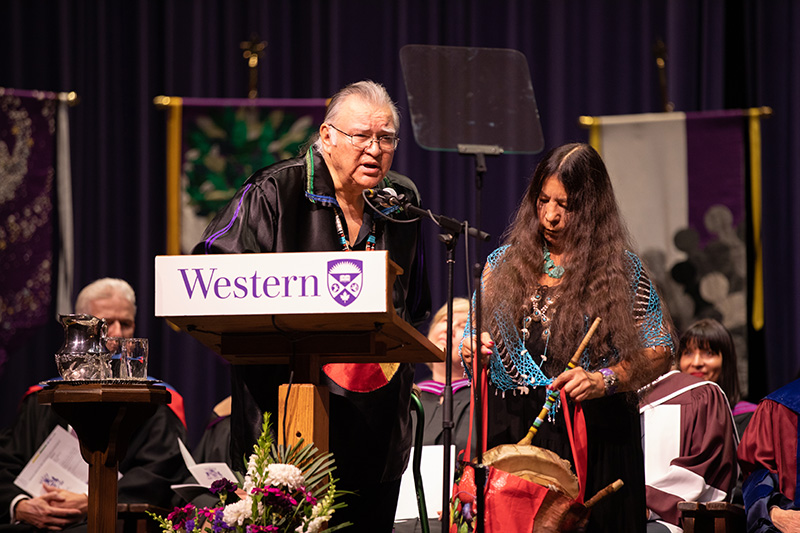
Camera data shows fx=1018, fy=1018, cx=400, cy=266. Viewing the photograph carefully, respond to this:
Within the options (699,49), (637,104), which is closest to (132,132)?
(637,104)

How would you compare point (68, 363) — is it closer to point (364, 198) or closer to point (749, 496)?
point (364, 198)

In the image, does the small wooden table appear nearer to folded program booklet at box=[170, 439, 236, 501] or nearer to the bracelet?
folded program booklet at box=[170, 439, 236, 501]

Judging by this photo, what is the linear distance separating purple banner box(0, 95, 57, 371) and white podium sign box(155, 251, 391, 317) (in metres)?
3.93

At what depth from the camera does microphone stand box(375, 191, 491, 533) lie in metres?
2.35

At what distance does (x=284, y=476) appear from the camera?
6.92ft

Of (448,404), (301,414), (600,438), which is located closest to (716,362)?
(600,438)

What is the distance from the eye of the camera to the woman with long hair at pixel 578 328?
262 centimetres

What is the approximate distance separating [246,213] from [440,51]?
10.9 feet

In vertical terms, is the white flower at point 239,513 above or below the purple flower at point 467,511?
above

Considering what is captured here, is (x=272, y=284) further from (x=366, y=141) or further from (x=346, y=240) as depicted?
(x=366, y=141)

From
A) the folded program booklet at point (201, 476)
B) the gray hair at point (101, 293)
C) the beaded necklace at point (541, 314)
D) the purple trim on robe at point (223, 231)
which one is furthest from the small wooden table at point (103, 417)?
the gray hair at point (101, 293)

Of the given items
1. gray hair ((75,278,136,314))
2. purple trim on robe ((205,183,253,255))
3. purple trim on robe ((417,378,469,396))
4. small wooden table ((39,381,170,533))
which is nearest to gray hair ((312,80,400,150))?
purple trim on robe ((205,183,253,255))

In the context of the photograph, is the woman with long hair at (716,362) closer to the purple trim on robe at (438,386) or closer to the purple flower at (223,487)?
the purple trim on robe at (438,386)

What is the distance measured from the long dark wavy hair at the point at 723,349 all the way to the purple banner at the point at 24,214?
352 cm
